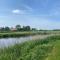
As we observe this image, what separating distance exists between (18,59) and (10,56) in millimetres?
791

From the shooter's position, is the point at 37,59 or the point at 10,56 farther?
the point at 10,56

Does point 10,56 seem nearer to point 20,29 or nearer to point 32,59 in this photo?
point 32,59

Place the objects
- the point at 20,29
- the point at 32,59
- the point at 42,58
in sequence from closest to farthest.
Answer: the point at 32,59 < the point at 42,58 < the point at 20,29

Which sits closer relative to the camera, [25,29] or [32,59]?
[32,59]

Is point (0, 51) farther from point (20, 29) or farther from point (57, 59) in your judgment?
point (20, 29)

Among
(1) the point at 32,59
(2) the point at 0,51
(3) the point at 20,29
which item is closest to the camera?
(1) the point at 32,59

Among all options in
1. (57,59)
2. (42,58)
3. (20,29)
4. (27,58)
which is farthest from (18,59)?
(20,29)

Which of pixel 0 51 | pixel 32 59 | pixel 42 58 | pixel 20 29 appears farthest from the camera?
pixel 20 29

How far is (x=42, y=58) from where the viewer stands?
1177 cm

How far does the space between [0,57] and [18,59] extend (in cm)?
116

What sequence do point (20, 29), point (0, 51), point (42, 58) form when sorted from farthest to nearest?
point (20, 29), point (0, 51), point (42, 58)

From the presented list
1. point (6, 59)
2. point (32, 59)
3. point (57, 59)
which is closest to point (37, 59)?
point (32, 59)

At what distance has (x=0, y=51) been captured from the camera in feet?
47.0

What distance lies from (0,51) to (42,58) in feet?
12.8
